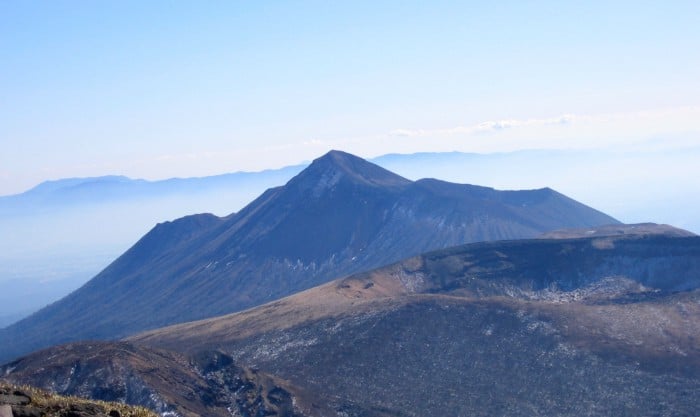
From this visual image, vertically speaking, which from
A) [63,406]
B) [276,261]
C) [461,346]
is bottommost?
[461,346]

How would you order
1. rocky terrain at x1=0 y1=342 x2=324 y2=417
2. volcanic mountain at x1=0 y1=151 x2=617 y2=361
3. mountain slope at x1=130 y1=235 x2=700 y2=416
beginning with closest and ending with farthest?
rocky terrain at x1=0 y1=342 x2=324 y2=417 → mountain slope at x1=130 y1=235 x2=700 y2=416 → volcanic mountain at x1=0 y1=151 x2=617 y2=361

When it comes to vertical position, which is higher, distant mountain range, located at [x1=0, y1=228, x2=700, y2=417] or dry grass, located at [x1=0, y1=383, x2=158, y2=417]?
dry grass, located at [x1=0, y1=383, x2=158, y2=417]

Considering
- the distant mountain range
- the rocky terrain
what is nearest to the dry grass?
the distant mountain range

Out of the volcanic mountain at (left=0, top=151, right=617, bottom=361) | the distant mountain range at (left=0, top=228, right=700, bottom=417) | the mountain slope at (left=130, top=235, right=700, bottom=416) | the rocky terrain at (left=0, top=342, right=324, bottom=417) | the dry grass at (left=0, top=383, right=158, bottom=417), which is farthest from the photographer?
the volcanic mountain at (left=0, top=151, right=617, bottom=361)

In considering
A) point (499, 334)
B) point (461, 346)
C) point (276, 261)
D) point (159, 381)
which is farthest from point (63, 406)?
point (276, 261)

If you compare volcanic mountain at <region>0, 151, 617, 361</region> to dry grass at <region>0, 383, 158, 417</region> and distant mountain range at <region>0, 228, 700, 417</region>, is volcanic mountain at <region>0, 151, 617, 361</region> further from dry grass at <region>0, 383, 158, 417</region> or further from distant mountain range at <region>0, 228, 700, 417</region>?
dry grass at <region>0, 383, 158, 417</region>

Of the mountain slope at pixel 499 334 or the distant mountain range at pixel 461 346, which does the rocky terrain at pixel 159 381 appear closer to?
the distant mountain range at pixel 461 346

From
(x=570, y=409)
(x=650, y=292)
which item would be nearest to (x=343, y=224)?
(x=650, y=292)

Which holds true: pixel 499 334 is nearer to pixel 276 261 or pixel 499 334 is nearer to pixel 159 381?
pixel 159 381
